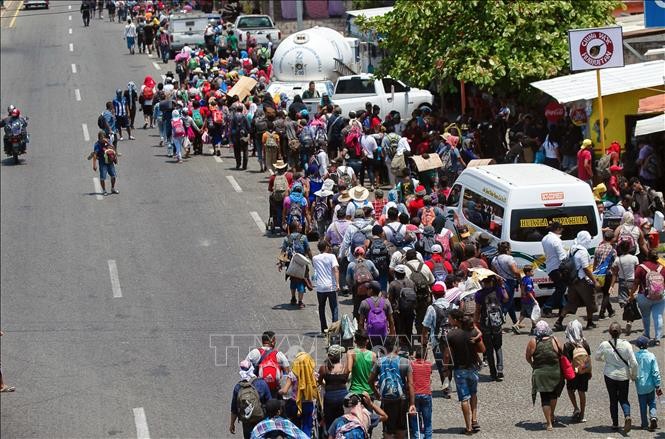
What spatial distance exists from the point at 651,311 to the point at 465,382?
4.41 meters

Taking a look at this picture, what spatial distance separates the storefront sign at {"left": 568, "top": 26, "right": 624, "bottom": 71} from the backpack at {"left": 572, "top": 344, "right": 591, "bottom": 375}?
32.7 feet

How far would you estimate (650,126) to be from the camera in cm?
2400

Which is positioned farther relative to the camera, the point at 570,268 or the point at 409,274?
the point at 570,268

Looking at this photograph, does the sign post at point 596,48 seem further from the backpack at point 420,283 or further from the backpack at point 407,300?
the backpack at point 407,300

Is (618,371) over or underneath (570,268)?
underneath

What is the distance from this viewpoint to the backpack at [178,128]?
3366 cm

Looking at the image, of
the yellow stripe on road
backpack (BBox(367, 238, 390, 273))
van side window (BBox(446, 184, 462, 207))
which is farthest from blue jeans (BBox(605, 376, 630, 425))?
the yellow stripe on road

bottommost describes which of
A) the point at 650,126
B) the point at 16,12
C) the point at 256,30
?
the point at 650,126

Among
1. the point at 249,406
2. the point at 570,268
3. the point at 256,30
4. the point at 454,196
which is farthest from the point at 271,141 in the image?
the point at 256,30

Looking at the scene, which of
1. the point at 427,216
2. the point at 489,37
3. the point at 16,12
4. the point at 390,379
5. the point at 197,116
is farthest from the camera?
the point at 16,12

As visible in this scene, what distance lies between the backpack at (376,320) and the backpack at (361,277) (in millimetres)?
1147

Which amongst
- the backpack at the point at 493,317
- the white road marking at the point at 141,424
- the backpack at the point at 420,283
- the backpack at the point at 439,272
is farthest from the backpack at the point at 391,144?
the white road marking at the point at 141,424

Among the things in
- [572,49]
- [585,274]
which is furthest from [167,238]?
[585,274]

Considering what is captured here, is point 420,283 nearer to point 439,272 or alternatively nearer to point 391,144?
point 439,272
